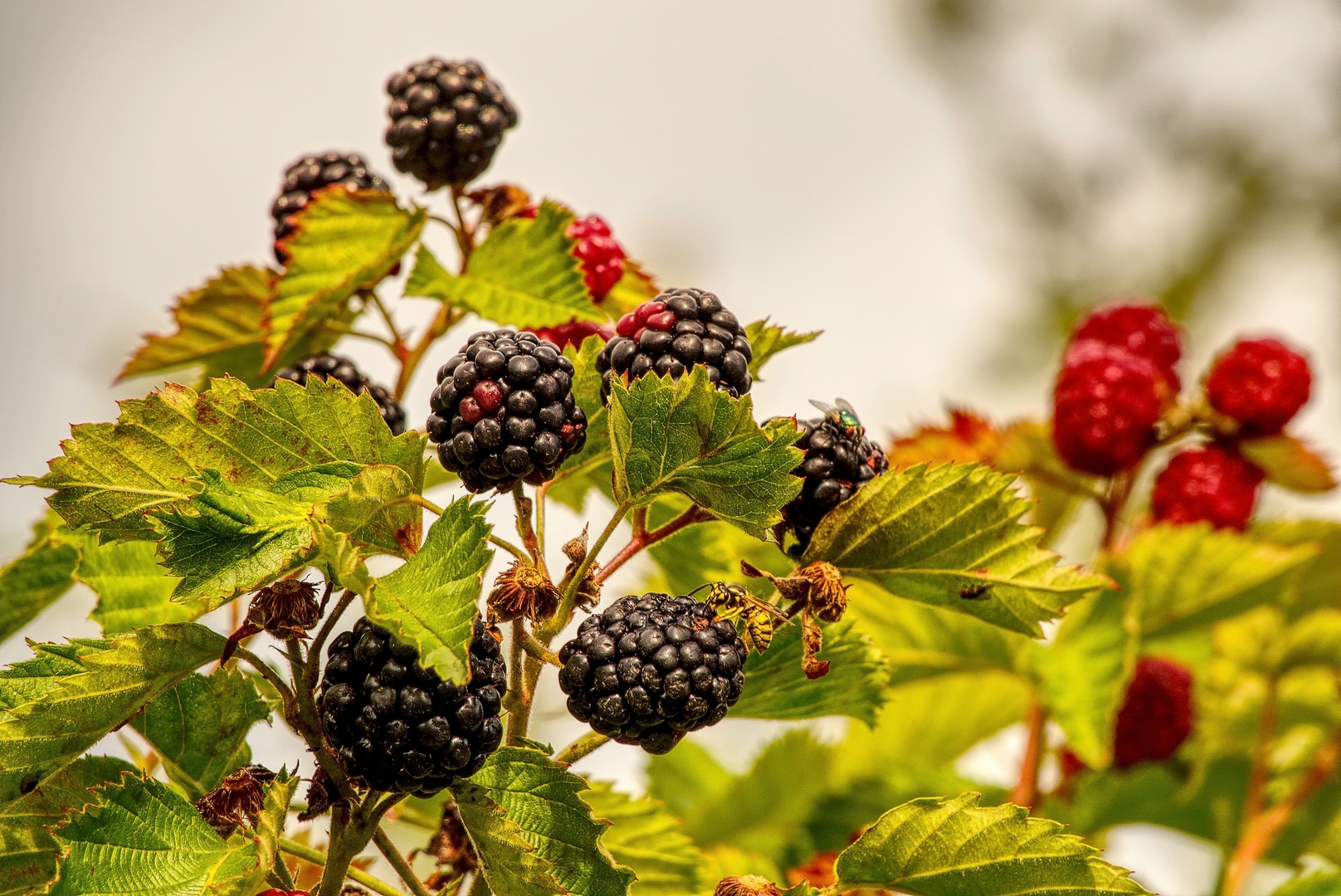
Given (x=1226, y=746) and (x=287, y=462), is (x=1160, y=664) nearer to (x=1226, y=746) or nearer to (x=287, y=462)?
(x=1226, y=746)

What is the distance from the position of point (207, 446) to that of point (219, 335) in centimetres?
60

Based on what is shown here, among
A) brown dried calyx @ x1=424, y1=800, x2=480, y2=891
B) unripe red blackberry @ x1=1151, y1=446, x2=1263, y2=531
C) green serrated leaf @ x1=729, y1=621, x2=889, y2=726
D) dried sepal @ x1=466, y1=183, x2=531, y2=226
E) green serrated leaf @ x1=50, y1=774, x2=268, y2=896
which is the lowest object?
brown dried calyx @ x1=424, y1=800, x2=480, y2=891

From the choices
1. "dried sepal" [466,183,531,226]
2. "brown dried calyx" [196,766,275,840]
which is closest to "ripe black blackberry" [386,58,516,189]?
"dried sepal" [466,183,531,226]

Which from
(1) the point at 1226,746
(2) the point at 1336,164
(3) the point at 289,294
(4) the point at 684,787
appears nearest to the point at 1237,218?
(2) the point at 1336,164

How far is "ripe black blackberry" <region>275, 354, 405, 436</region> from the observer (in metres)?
1.10

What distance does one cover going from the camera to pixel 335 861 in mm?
787

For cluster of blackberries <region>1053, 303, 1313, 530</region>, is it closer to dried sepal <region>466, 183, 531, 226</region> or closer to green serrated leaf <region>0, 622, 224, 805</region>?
dried sepal <region>466, 183, 531, 226</region>

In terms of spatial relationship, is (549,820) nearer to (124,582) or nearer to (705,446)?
(705,446)

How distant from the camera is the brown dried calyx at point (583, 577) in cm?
81

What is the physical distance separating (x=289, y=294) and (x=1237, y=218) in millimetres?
6159

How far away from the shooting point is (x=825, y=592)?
2.85 ft

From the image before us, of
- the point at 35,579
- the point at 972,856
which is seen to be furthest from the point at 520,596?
the point at 35,579

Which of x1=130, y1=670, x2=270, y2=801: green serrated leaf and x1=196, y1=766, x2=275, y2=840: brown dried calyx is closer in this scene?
x1=196, y1=766, x2=275, y2=840: brown dried calyx

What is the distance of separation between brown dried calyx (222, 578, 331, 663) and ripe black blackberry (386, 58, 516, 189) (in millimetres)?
649
